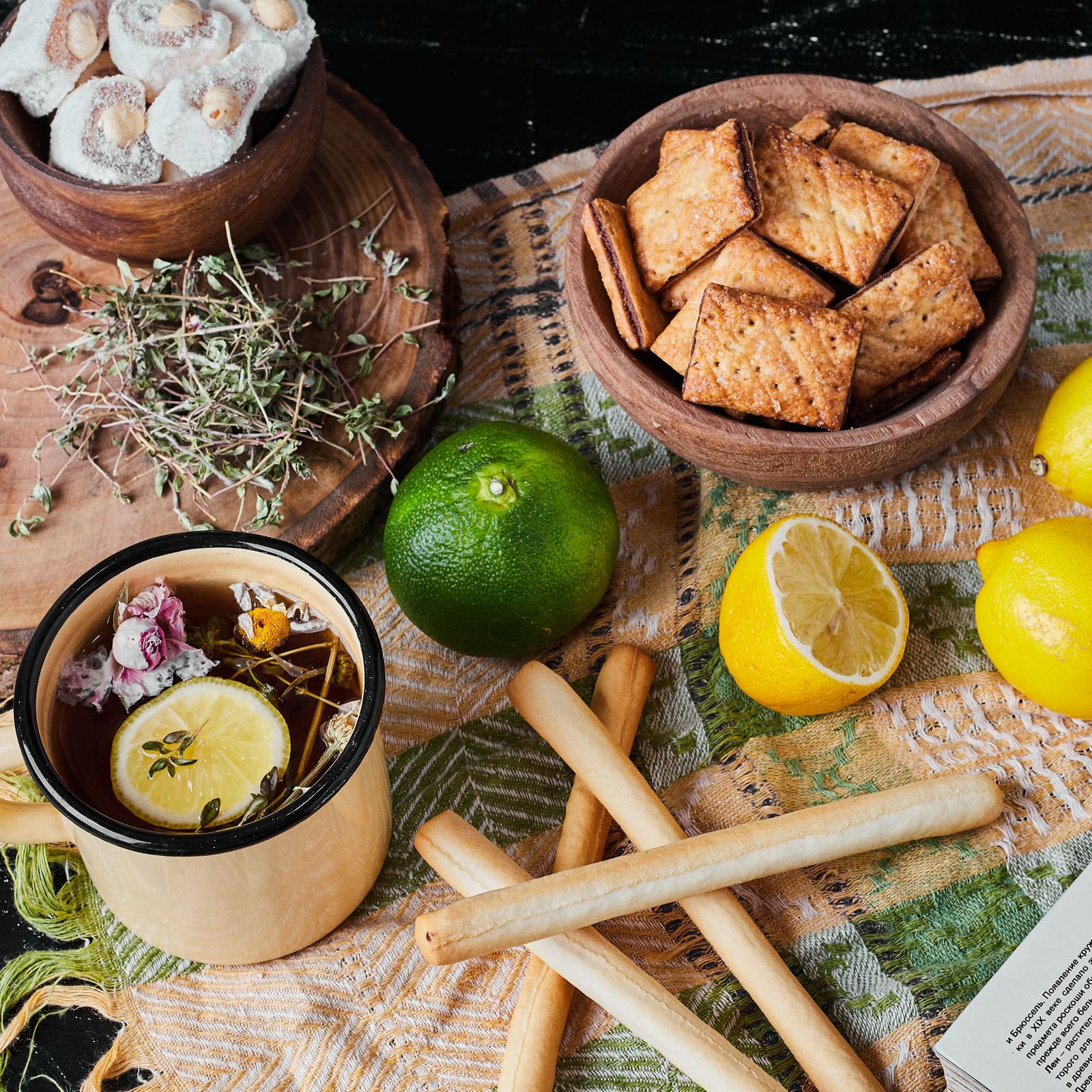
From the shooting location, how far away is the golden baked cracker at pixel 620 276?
107 centimetres

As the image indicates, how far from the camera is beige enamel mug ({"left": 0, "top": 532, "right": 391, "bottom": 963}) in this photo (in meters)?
0.79

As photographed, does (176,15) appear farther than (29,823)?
Yes

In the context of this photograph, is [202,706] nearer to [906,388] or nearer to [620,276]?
[620,276]

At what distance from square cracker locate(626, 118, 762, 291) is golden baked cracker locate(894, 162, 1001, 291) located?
157mm

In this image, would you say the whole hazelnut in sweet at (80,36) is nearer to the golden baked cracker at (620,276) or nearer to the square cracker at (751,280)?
the golden baked cracker at (620,276)

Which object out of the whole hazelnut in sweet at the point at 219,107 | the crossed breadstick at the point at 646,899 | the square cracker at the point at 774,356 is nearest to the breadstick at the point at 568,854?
the crossed breadstick at the point at 646,899

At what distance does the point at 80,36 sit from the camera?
1081 mm

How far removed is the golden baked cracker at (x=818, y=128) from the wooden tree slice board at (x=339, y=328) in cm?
39

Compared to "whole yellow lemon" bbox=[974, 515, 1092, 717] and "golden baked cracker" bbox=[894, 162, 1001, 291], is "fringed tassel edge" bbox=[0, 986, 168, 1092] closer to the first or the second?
"whole yellow lemon" bbox=[974, 515, 1092, 717]

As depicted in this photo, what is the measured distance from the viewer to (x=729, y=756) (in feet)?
3.52

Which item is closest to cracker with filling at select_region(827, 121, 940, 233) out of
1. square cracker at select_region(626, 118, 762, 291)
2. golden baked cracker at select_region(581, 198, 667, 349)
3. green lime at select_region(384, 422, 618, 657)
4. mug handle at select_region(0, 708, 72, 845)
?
square cracker at select_region(626, 118, 762, 291)

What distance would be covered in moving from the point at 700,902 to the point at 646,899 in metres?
0.06

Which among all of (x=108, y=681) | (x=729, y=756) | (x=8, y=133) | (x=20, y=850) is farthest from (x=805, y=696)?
(x=8, y=133)

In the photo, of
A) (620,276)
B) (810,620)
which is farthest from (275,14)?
(810,620)
